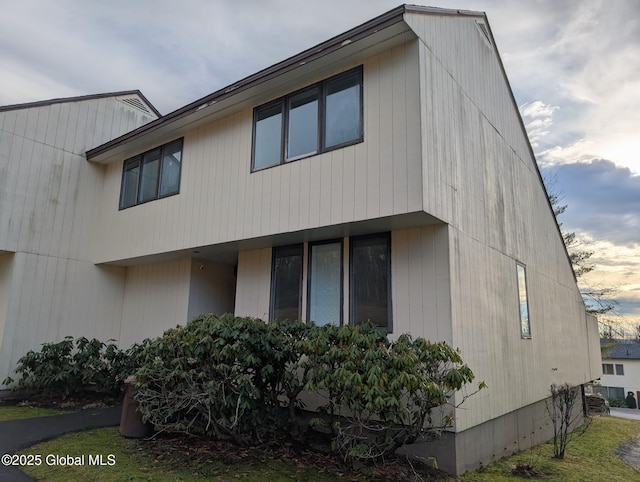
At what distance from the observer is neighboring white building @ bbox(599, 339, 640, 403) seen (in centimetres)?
3700

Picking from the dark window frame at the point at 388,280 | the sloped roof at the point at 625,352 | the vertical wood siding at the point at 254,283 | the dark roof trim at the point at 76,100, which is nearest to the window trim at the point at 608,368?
the sloped roof at the point at 625,352

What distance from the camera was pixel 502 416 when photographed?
7090mm

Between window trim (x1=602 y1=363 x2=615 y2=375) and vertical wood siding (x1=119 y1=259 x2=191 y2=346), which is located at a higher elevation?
vertical wood siding (x1=119 y1=259 x2=191 y2=346)

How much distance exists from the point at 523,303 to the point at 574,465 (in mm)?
3130

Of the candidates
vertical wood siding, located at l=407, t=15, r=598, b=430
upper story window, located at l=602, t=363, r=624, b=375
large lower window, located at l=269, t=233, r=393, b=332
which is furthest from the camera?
upper story window, located at l=602, t=363, r=624, b=375

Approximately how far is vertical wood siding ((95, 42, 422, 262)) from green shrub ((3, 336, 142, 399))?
2.36 metres

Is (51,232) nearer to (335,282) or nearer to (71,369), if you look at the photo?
(71,369)

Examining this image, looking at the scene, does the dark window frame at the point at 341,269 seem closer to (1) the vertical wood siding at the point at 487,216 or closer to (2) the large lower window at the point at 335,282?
(2) the large lower window at the point at 335,282

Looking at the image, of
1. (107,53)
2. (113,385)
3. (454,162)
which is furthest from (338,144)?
(107,53)

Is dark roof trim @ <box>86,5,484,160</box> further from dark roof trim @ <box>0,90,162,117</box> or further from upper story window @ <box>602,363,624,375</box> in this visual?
upper story window @ <box>602,363,624,375</box>

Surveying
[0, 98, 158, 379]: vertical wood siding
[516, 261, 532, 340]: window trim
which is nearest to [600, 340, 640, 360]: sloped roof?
[516, 261, 532, 340]: window trim

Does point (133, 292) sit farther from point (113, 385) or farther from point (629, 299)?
point (629, 299)

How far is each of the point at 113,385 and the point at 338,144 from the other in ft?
23.8

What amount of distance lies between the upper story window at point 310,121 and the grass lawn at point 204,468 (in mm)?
4638
